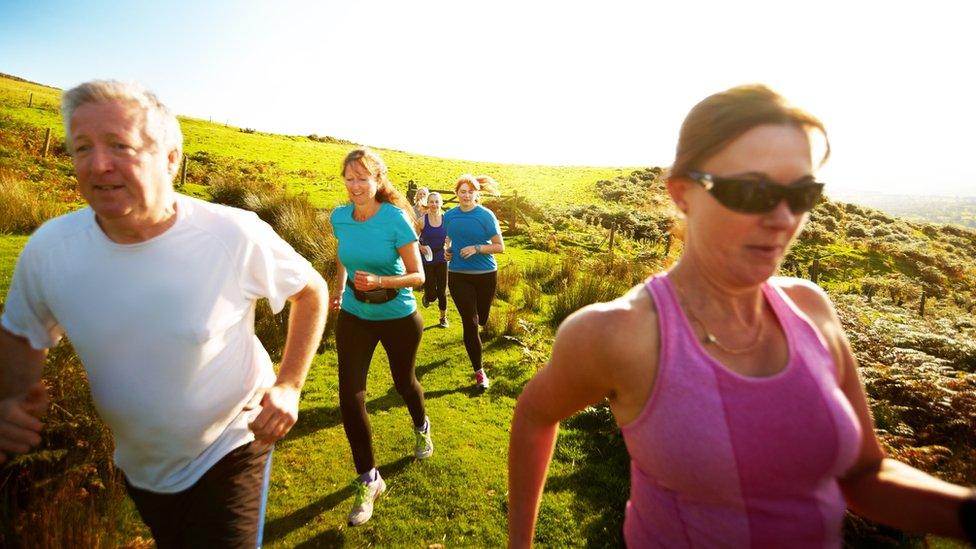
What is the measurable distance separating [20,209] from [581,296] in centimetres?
1306

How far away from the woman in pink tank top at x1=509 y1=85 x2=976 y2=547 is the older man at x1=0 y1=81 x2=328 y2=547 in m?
1.42

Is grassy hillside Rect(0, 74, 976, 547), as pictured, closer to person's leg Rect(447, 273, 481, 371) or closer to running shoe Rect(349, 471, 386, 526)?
running shoe Rect(349, 471, 386, 526)

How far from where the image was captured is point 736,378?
1.20 meters

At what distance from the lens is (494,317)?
8.19 meters

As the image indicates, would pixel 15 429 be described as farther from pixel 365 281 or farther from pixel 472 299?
pixel 472 299

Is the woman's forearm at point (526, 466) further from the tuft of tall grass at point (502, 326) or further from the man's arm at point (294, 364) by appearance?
the tuft of tall grass at point (502, 326)

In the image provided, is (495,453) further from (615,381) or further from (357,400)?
(615,381)

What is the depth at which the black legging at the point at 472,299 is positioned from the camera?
5.65m

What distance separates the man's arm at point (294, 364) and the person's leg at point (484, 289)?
3.70 metres

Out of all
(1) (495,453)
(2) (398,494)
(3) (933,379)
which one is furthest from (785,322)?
(3) (933,379)

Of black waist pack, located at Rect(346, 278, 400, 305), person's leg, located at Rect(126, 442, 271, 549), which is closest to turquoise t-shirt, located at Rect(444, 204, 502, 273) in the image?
black waist pack, located at Rect(346, 278, 400, 305)

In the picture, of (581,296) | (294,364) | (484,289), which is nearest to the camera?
(294,364)

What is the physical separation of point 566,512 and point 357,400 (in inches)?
78.3

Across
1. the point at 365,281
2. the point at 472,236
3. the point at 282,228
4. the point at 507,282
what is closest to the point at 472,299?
the point at 472,236
